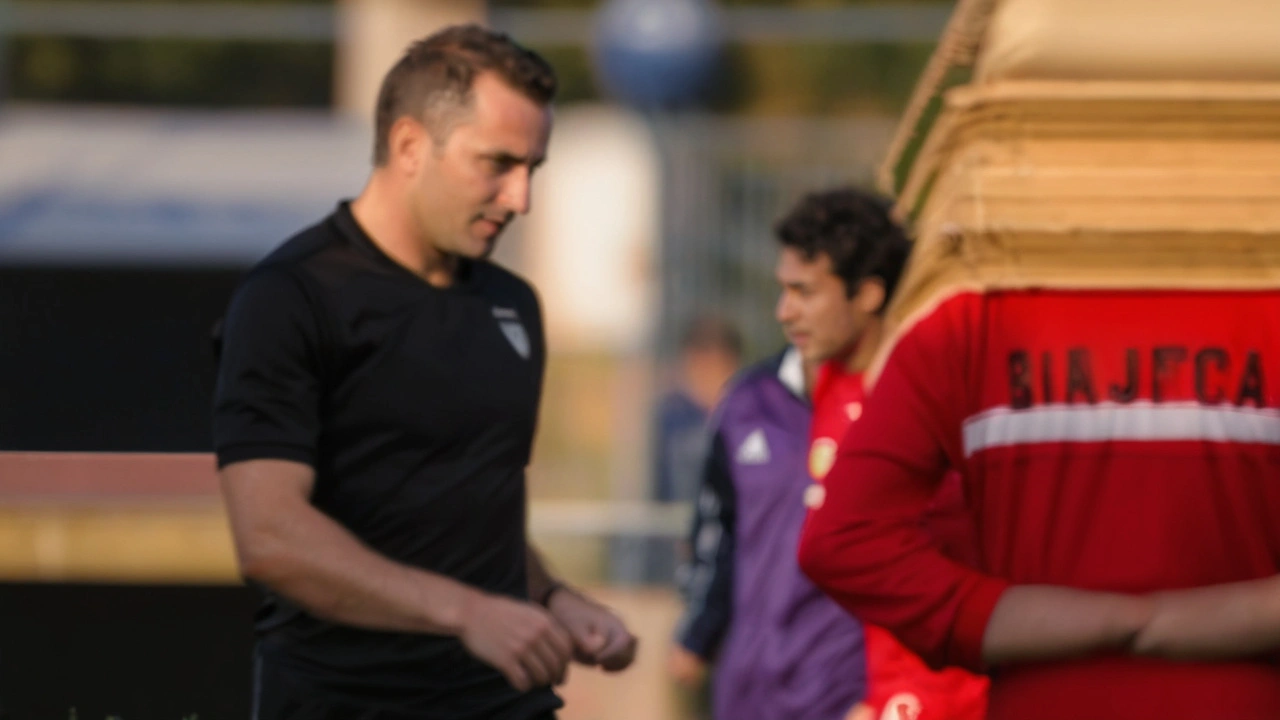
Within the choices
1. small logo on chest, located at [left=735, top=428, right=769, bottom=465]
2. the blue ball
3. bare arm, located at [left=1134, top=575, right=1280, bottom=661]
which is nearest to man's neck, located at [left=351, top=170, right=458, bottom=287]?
bare arm, located at [left=1134, top=575, right=1280, bottom=661]

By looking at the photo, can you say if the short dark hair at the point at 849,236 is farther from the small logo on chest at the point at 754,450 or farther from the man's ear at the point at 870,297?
the small logo on chest at the point at 754,450

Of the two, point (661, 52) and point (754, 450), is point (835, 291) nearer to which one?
point (754, 450)

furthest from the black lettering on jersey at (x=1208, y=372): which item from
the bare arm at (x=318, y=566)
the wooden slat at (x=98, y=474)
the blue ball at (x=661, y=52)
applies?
the blue ball at (x=661, y=52)

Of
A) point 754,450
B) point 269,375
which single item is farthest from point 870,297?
point 269,375

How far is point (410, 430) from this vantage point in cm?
338

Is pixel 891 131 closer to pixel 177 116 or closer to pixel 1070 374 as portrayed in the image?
pixel 177 116

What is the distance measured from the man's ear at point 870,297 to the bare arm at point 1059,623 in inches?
108

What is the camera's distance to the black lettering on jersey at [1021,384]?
264 cm

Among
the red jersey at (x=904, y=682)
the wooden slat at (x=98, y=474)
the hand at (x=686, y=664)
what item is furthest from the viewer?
the hand at (x=686, y=664)

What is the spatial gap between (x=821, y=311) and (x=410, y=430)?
6.84ft

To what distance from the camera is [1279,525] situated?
104 inches

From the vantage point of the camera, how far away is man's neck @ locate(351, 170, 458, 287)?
140 inches

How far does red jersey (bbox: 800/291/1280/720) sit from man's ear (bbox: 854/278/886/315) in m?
2.64

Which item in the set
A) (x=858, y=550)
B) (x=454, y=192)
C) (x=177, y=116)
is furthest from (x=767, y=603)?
(x=177, y=116)
